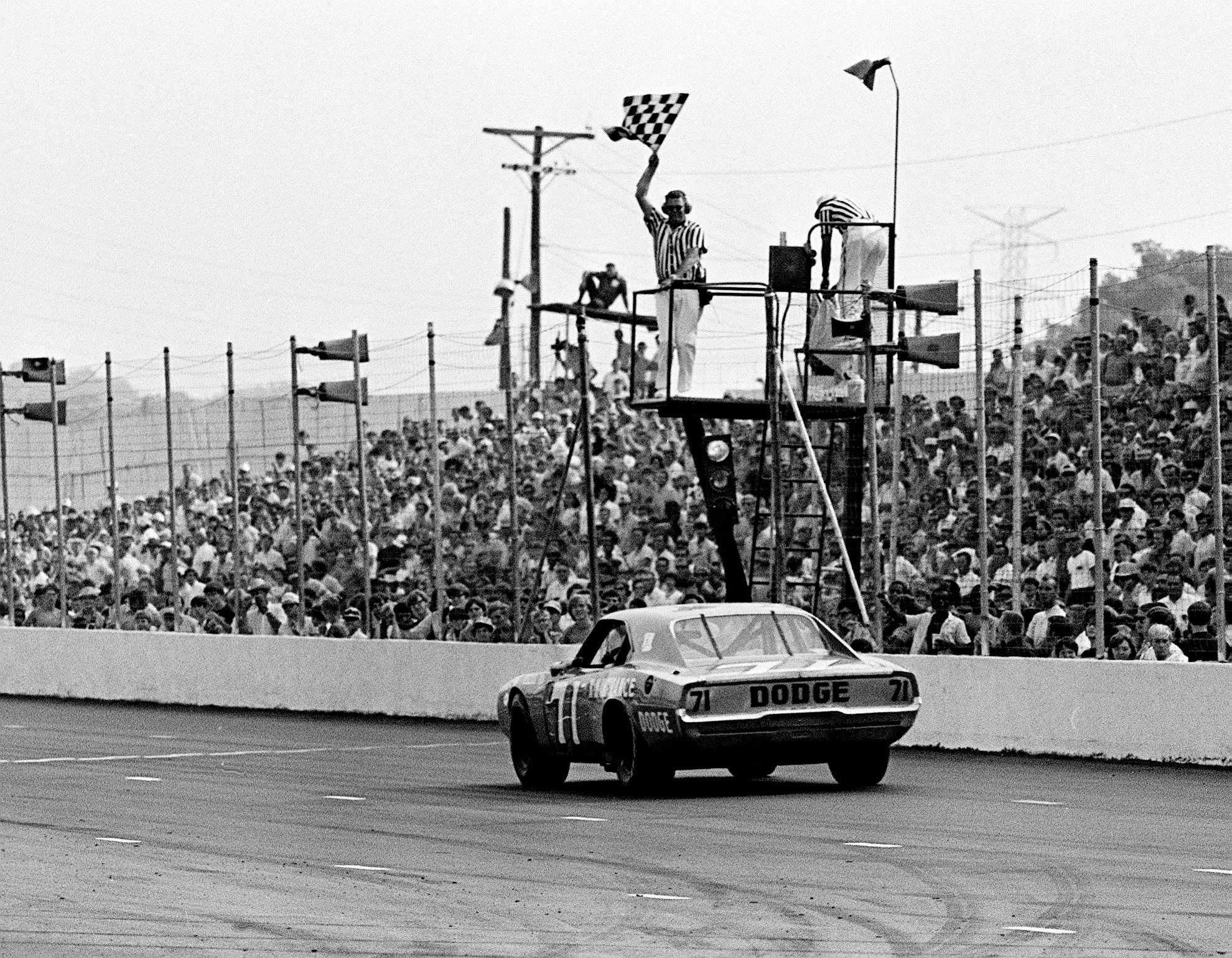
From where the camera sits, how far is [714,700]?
48.3 ft

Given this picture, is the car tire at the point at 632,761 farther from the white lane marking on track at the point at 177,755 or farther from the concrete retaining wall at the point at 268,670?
the concrete retaining wall at the point at 268,670

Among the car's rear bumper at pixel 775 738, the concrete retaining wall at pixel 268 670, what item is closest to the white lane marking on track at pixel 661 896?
the car's rear bumper at pixel 775 738

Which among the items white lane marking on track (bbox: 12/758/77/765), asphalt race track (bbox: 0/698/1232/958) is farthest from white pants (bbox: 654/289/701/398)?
white lane marking on track (bbox: 12/758/77/765)

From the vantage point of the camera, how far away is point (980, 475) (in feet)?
64.3

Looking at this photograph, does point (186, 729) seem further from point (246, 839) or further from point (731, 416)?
point (246, 839)

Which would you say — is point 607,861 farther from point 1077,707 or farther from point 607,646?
point 1077,707

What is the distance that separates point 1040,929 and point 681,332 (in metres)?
14.2

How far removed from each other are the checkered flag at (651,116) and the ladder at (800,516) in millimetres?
3049

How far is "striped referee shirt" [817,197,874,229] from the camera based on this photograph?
74.3ft

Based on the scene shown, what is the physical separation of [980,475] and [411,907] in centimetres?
1069

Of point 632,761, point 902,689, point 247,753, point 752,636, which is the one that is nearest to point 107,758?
point 247,753

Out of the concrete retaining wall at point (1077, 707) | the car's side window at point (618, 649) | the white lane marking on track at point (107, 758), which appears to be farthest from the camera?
the white lane marking on track at point (107, 758)

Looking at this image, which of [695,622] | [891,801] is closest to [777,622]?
[695,622]

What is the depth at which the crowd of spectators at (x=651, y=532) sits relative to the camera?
20.2 meters
